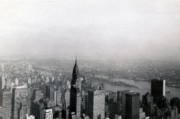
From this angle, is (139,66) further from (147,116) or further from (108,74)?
(147,116)

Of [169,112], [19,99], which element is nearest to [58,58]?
[19,99]

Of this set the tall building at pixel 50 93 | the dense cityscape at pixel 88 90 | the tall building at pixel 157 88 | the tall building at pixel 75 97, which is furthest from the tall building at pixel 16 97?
the tall building at pixel 157 88

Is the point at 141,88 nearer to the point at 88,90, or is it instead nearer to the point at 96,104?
the point at 96,104

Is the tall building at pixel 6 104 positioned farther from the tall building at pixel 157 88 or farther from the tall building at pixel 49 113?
the tall building at pixel 157 88

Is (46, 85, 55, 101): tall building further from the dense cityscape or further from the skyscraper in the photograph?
the skyscraper

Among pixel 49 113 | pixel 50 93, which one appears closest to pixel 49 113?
pixel 49 113

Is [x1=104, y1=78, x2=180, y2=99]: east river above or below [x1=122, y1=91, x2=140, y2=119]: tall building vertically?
above

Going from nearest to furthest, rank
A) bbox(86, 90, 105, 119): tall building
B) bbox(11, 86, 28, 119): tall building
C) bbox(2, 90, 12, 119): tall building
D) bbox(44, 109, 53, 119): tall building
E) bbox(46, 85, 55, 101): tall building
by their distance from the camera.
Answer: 1. bbox(2, 90, 12, 119): tall building
2. bbox(11, 86, 28, 119): tall building
3. bbox(44, 109, 53, 119): tall building
4. bbox(86, 90, 105, 119): tall building
5. bbox(46, 85, 55, 101): tall building

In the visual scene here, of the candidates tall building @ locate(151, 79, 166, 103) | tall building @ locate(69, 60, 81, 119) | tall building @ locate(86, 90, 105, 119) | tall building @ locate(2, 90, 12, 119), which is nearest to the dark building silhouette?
tall building @ locate(151, 79, 166, 103)
